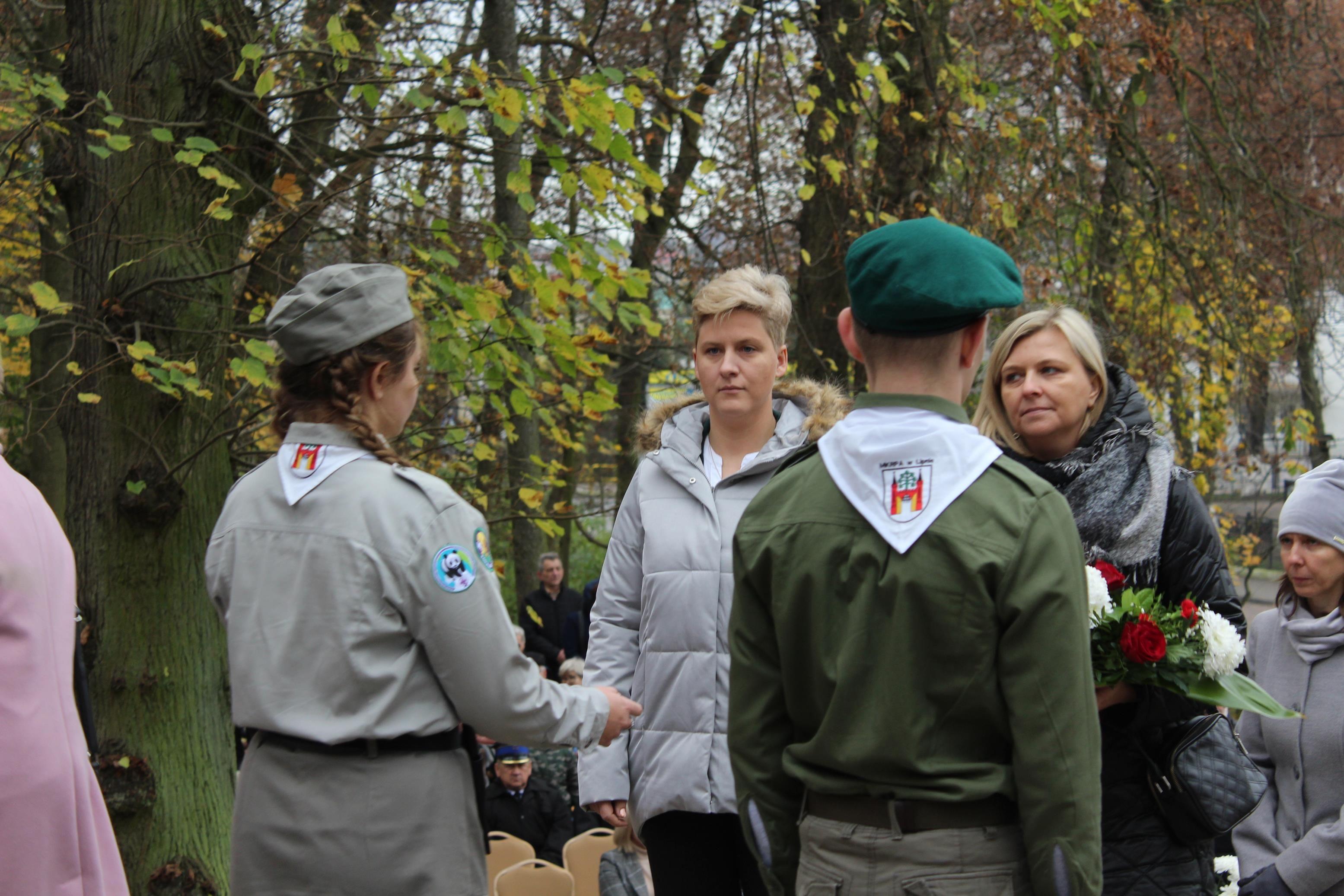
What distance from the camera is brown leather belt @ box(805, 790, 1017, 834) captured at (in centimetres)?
176

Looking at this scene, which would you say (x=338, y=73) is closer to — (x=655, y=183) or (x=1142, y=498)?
(x=655, y=183)

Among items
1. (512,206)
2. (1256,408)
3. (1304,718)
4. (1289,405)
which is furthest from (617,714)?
(1289,405)

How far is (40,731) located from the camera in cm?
216

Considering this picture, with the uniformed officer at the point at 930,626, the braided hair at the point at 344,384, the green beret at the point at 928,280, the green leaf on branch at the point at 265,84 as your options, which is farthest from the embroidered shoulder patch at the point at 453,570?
the green leaf on branch at the point at 265,84

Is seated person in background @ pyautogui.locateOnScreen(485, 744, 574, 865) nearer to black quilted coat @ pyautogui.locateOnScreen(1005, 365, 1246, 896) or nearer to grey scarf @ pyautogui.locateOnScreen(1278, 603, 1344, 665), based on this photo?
grey scarf @ pyautogui.locateOnScreen(1278, 603, 1344, 665)

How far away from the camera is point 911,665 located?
1766 millimetres

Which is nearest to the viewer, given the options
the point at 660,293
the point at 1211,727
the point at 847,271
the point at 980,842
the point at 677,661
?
the point at 980,842

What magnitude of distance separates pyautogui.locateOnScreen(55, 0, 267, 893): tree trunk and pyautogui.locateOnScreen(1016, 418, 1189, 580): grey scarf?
338 cm

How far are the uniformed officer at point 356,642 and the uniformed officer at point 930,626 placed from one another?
23.5 inches

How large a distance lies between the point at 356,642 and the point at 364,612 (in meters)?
0.05

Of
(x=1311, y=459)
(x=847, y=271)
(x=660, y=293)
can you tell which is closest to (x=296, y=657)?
(x=847, y=271)

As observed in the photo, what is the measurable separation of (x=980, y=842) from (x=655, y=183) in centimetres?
375

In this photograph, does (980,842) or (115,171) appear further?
(115,171)

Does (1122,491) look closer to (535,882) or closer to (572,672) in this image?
(535,882)
